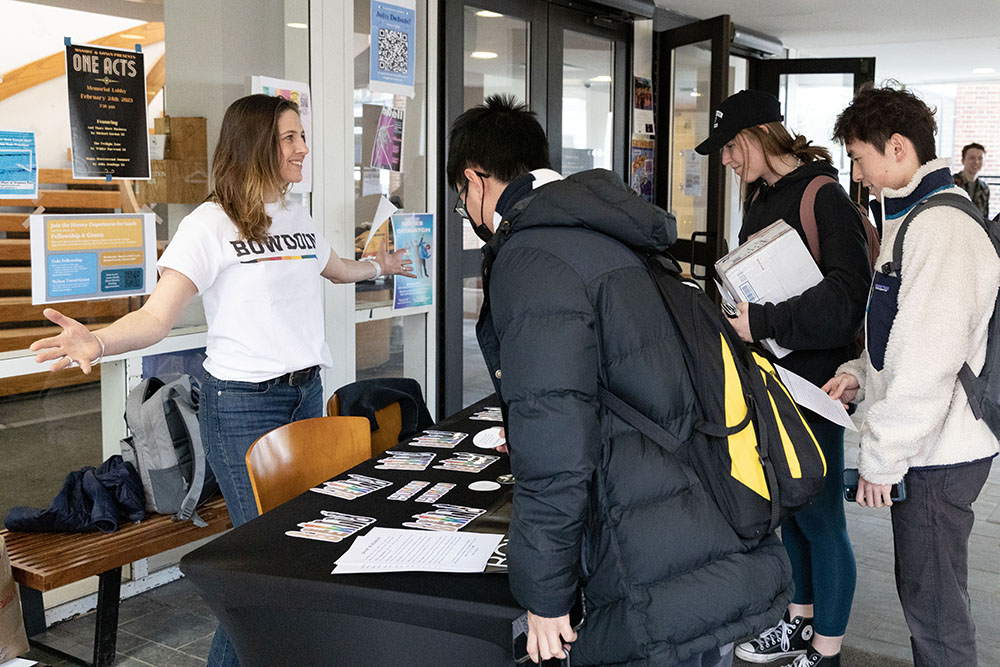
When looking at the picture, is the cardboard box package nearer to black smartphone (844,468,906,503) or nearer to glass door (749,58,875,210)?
black smartphone (844,468,906,503)

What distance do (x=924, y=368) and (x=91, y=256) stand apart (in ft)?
8.15

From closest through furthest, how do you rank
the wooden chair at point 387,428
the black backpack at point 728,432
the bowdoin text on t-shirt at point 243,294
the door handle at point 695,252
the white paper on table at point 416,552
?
the black backpack at point 728,432 < the white paper on table at point 416,552 < the bowdoin text on t-shirt at point 243,294 < the wooden chair at point 387,428 < the door handle at point 695,252

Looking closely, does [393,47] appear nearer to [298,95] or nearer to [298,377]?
[298,95]

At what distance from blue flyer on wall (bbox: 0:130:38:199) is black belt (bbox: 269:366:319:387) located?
1.04 meters

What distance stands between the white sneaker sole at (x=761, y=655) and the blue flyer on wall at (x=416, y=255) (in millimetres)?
2223

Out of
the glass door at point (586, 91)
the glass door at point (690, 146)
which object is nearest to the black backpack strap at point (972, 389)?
the glass door at point (586, 91)

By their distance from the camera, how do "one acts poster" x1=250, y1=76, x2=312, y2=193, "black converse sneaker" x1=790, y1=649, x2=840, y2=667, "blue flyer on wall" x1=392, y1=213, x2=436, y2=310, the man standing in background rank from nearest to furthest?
"black converse sneaker" x1=790, y1=649, x2=840, y2=667 → "one acts poster" x1=250, y1=76, x2=312, y2=193 → "blue flyer on wall" x1=392, y1=213, x2=436, y2=310 → the man standing in background

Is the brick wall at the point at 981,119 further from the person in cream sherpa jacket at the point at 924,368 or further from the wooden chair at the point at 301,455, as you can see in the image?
the wooden chair at the point at 301,455

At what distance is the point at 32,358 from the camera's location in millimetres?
3020

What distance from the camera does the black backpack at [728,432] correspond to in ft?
5.02

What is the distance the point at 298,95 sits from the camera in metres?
3.79

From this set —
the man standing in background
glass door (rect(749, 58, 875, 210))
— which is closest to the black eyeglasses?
glass door (rect(749, 58, 875, 210))

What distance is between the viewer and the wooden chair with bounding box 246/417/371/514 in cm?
231

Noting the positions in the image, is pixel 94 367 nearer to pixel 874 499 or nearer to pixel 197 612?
pixel 197 612
